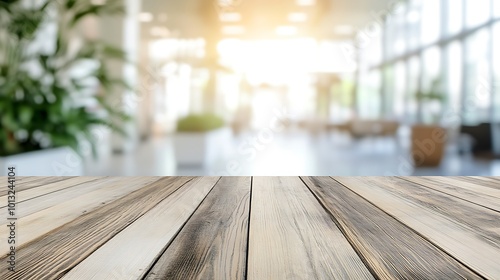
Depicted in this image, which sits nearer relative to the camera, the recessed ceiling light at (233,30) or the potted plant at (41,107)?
the potted plant at (41,107)

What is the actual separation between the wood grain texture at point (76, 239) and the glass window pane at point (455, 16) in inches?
233

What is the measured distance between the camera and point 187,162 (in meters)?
4.57

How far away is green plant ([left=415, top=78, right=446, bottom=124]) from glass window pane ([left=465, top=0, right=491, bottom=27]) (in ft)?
3.15

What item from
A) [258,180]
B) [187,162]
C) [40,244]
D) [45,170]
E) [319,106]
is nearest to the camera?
[40,244]

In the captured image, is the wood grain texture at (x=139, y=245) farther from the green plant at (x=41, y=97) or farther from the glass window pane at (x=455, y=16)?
the glass window pane at (x=455, y=16)

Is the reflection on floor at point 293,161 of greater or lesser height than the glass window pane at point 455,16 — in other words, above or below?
below

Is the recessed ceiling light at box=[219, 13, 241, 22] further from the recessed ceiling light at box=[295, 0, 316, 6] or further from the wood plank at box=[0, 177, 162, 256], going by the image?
the wood plank at box=[0, 177, 162, 256]

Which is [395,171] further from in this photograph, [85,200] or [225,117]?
[85,200]

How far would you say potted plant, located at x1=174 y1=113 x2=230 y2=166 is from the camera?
4.60 meters

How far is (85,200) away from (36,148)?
1932mm

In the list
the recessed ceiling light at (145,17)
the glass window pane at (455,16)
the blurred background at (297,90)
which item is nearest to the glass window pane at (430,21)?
the blurred background at (297,90)

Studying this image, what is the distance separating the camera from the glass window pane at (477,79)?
5594 mm

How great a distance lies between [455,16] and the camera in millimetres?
5836

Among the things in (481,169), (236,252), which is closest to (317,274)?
(236,252)
